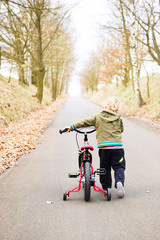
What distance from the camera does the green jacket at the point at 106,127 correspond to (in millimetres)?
4395

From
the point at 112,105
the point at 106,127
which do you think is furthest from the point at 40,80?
the point at 106,127

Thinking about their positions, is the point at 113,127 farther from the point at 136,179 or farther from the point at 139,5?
the point at 139,5

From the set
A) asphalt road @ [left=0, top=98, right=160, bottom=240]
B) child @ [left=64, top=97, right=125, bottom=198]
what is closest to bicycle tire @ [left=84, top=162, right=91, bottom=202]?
asphalt road @ [left=0, top=98, right=160, bottom=240]

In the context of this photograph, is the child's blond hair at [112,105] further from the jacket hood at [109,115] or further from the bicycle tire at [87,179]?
the bicycle tire at [87,179]

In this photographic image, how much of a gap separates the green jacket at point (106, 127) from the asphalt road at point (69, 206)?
104 cm

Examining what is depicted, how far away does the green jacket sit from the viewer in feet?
14.4

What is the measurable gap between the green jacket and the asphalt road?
1041mm

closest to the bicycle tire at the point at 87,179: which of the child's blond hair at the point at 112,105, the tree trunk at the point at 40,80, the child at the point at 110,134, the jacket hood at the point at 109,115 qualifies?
the child at the point at 110,134

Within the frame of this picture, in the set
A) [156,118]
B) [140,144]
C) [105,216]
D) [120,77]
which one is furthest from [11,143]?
[120,77]

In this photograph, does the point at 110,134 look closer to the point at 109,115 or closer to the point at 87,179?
the point at 109,115

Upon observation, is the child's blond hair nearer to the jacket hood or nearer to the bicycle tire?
the jacket hood

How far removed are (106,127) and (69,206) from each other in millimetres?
1500

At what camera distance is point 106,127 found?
4426 mm

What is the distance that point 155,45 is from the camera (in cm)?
1557
